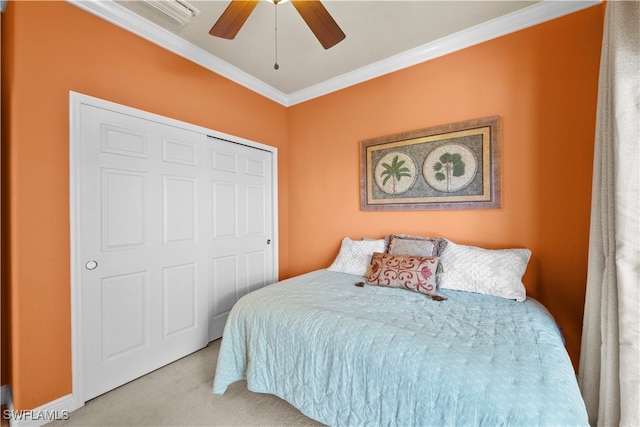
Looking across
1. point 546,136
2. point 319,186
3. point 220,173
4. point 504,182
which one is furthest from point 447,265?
point 220,173

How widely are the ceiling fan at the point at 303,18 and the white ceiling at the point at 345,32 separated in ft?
1.51

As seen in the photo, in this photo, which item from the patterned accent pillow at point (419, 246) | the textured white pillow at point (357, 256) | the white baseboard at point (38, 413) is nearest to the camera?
the white baseboard at point (38, 413)

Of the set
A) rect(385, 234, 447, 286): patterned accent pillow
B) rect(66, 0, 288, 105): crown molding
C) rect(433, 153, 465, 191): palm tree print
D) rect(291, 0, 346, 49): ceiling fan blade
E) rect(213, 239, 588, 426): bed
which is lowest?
rect(213, 239, 588, 426): bed

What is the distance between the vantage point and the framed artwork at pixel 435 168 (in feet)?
7.05

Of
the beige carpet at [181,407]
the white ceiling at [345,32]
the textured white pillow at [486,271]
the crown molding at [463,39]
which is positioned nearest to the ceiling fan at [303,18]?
the white ceiling at [345,32]

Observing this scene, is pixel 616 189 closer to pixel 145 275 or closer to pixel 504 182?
pixel 504 182

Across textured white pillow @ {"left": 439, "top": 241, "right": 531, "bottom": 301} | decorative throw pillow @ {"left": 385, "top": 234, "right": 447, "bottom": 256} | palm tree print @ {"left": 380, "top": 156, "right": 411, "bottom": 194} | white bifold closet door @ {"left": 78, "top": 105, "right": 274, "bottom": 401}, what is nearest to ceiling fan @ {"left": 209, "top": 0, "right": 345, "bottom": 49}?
white bifold closet door @ {"left": 78, "top": 105, "right": 274, "bottom": 401}

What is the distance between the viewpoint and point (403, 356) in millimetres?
1167

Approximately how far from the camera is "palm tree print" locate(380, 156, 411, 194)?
8.32 feet

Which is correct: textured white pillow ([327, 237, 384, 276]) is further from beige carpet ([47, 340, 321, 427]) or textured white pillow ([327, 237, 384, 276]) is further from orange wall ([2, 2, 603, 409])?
beige carpet ([47, 340, 321, 427])

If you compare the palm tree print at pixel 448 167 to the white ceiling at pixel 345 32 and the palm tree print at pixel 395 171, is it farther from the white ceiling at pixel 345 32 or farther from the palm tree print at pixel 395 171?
the white ceiling at pixel 345 32

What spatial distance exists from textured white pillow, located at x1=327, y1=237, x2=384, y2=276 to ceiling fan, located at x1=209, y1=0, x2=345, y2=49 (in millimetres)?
1660

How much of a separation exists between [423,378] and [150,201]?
2150mm

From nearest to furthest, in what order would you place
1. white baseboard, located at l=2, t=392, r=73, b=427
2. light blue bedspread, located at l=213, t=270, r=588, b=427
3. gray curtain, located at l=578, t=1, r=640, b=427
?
light blue bedspread, located at l=213, t=270, r=588, b=427 → gray curtain, located at l=578, t=1, r=640, b=427 → white baseboard, located at l=2, t=392, r=73, b=427
